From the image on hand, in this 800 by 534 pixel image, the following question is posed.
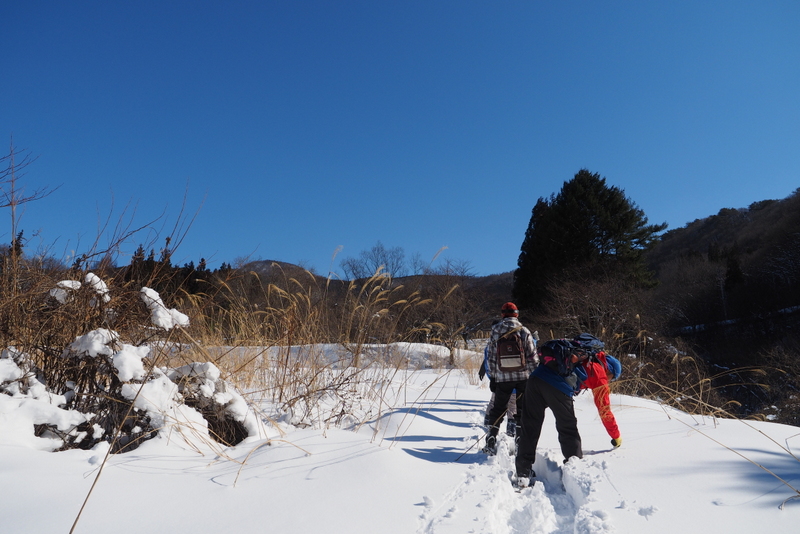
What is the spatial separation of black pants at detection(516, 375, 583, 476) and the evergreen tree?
22674 millimetres

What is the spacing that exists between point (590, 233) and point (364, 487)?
27.8m

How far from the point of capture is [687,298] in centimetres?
3672

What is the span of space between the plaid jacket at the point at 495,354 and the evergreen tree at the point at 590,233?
21.8m

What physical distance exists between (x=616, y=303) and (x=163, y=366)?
19.5m

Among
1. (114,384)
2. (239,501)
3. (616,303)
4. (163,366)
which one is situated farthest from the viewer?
(616,303)

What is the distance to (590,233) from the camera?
89.4 ft

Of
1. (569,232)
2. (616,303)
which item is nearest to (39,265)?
(616,303)

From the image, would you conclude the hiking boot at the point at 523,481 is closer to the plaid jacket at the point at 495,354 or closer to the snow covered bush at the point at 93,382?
the plaid jacket at the point at 495,354

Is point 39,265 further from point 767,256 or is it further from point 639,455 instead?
point 767,256

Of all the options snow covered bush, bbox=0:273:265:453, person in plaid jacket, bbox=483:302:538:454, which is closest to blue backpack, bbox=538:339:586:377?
person in plaid jacket, bbox=483:302:538:454

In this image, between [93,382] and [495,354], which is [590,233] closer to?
[495,354]

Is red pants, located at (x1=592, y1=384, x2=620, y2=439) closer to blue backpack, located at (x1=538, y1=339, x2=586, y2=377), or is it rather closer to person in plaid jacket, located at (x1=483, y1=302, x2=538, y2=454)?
blue backpack, located at (x1=538, y1=339, x2=586, y2=377)

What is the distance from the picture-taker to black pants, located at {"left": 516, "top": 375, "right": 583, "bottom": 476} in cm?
339

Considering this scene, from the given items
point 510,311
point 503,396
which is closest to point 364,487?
point 503,396
